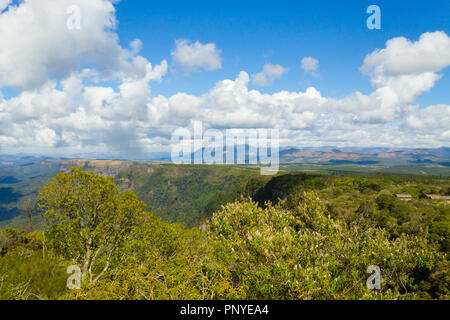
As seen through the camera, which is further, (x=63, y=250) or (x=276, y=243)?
(x=63, y=250)

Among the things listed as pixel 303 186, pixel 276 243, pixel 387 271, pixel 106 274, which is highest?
pixel 276 243

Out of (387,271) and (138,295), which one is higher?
(138,295)

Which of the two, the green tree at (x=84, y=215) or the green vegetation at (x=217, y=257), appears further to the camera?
the green tree at (x=84, y=215)

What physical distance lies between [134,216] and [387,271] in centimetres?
2747

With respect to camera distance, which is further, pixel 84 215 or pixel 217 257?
pixel 84 215

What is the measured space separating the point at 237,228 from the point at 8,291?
20.9 metres

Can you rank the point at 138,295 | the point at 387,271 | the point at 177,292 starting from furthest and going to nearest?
the point at 387,271 < the point at 138,295 < the point at 177,292

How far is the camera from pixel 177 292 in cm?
1339

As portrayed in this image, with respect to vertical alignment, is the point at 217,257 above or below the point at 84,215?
below

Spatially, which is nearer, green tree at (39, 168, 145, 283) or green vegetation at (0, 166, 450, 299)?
green vegetation at (0, 166, 450, 299)

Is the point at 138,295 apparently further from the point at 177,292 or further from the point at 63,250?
the point at 63,250
